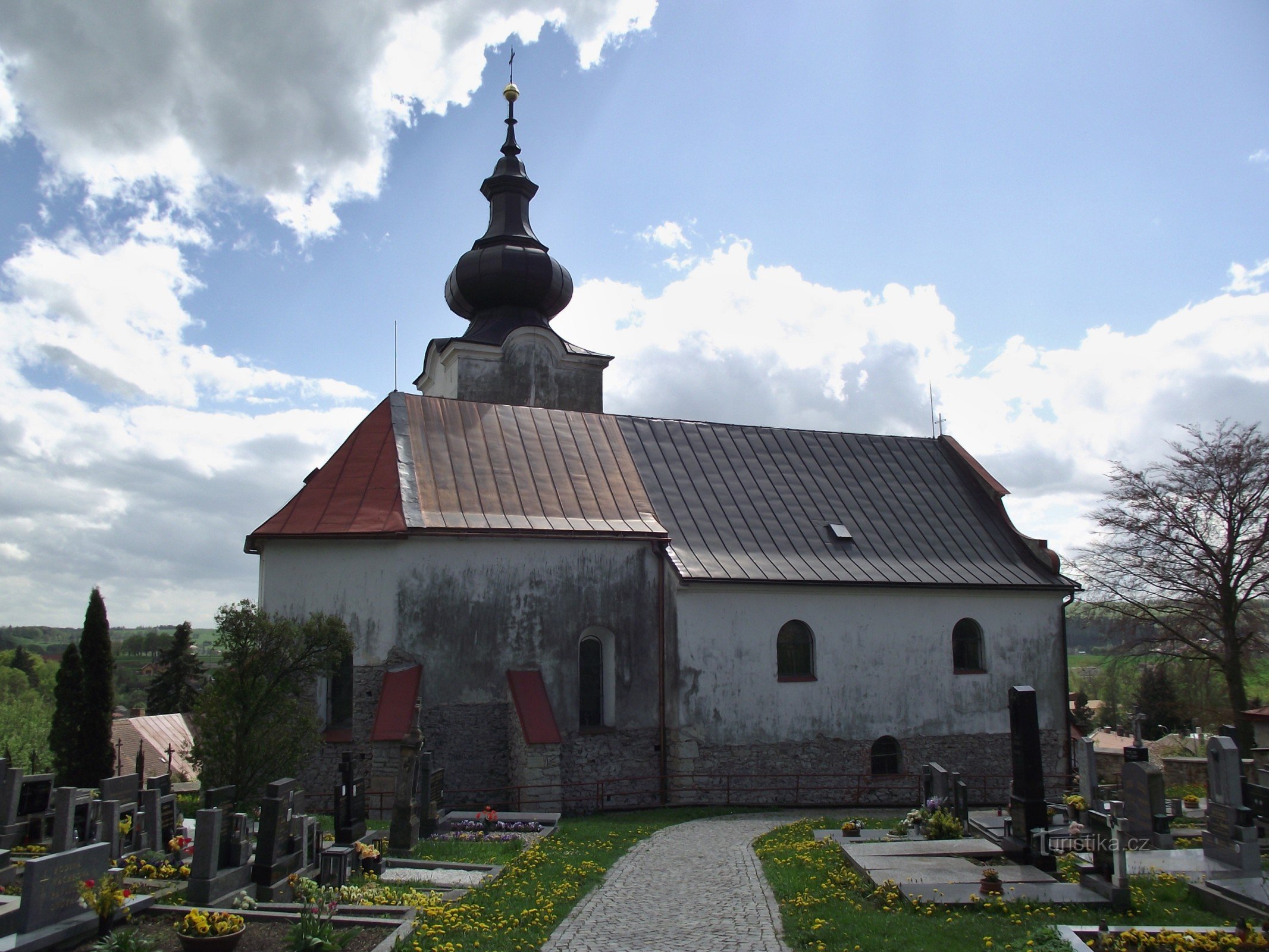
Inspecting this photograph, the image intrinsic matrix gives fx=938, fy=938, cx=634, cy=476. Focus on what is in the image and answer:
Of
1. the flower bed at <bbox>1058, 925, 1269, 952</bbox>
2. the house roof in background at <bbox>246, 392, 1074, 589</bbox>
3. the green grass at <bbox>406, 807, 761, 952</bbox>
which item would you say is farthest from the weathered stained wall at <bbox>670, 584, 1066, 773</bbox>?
the flower bed at <bbox>1058, 925, 1269, 952</bbox>

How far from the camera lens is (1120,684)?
60.7m

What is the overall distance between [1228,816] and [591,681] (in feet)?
38.3

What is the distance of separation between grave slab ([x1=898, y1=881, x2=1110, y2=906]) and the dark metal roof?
31.9 ft

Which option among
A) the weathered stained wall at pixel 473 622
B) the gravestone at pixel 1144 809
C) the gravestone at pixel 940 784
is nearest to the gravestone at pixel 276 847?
the weathered stained wall at pixel 473 622

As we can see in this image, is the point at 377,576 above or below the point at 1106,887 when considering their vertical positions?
above

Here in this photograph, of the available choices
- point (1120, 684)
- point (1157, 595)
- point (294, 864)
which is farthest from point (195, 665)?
point (1120, 684)

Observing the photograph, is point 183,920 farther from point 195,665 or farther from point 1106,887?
point 195,665

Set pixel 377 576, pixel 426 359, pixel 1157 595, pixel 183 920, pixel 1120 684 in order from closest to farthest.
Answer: pixel 183 920 → pixel 377 576 → pixel 1157 595 → pixel 426 359 → pixel 1120 684

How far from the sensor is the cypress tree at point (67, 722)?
21.7 metres

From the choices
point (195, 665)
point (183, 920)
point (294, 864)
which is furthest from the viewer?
point (195, 665)

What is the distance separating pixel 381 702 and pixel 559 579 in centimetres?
427

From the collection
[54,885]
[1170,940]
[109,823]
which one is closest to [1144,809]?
[1170,940]

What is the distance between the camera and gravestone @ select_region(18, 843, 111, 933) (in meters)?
7.79

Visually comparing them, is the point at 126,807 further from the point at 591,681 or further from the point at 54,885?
the point at 591,681
